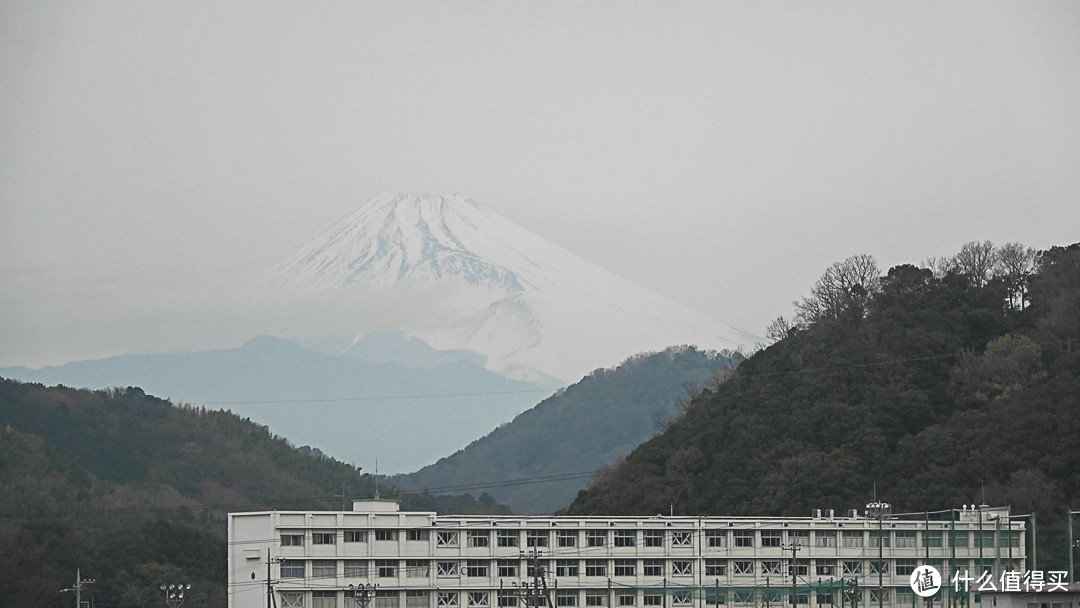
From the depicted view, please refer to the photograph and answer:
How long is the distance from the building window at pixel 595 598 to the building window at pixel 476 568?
15.3 ft

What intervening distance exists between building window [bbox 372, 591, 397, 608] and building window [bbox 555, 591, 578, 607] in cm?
726

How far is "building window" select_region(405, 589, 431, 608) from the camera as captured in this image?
2579 inches

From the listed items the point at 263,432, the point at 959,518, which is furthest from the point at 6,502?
the point at 959,518

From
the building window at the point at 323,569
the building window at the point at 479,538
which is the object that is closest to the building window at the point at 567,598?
the building window at the point at 479,538

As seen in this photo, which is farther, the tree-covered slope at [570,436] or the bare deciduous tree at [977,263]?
the tree-covered slope at [570,436]

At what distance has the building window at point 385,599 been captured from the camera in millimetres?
64812

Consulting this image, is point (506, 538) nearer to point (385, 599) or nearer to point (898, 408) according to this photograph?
point (385, 599)

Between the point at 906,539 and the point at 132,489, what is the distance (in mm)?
68757

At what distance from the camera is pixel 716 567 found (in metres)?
70.7

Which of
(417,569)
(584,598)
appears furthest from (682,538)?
(417,569)

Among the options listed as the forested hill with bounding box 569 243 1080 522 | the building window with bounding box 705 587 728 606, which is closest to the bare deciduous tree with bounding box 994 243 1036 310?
the forested hill with bounding box 569 243 1080 522

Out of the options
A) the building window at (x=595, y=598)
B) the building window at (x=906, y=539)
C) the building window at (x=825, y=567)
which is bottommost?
the building window at (x=595, y=598)

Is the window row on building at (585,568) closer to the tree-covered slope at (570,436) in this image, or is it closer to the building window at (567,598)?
the building window at (567,598)

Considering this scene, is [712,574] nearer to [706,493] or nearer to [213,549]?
[706,493]
